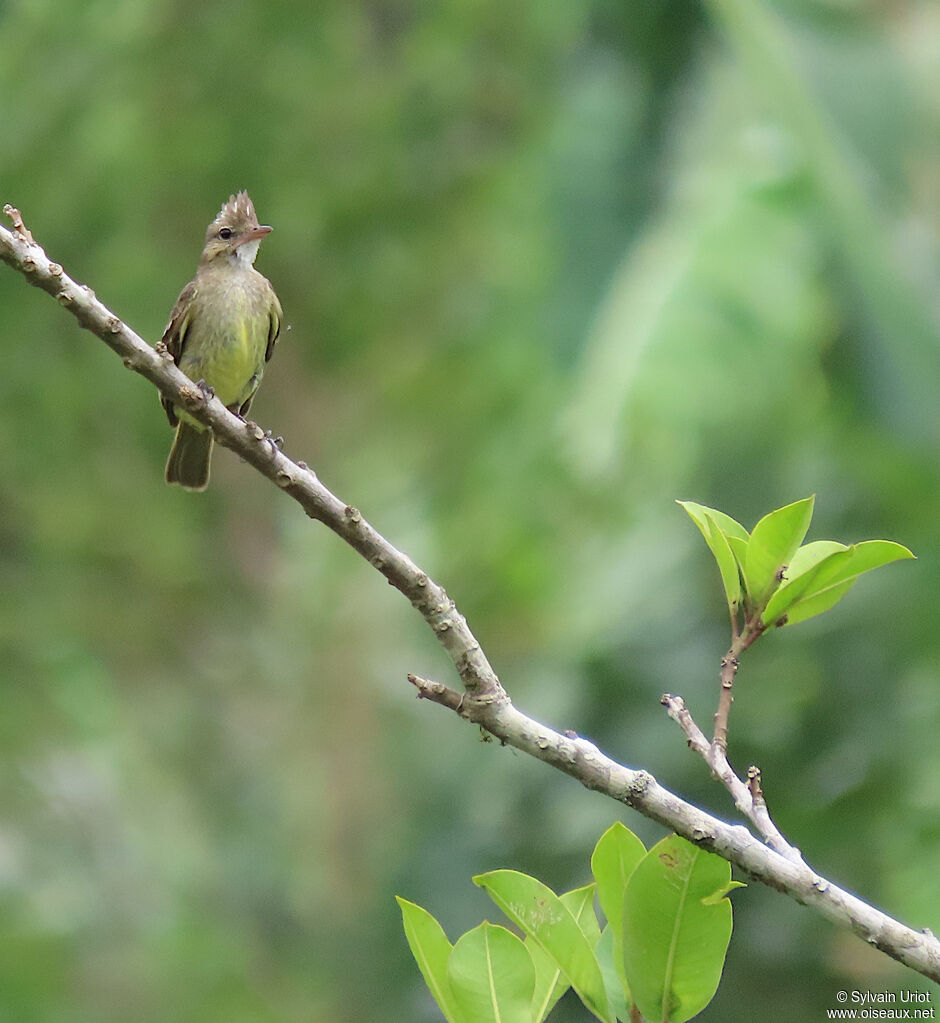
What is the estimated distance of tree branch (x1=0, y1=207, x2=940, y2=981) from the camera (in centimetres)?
184

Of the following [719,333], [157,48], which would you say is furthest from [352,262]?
[719,333]

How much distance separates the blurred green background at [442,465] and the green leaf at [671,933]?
8.63 feet

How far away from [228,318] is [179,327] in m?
0.17

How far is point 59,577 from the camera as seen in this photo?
7258 millimetres

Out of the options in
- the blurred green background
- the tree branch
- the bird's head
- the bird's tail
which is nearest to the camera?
the tree branch

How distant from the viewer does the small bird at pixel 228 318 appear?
4.01m

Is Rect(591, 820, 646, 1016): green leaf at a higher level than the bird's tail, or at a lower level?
lower

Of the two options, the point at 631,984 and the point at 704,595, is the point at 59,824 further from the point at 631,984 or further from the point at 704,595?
the point at 631,984

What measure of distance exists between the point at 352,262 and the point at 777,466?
9.31ft

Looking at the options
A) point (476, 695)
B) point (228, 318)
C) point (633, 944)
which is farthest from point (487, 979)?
point (228, 318)

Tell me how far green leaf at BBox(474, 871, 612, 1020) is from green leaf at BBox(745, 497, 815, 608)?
527 millimetres

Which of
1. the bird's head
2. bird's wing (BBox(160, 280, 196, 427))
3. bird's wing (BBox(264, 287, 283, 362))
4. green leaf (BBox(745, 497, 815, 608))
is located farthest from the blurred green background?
green leaf (BBox(745, 497, 815, 608))

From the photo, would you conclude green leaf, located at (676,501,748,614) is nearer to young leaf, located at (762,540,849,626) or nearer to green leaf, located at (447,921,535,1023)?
young leaf, located at (762,540,849,626)

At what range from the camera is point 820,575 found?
206 cm
